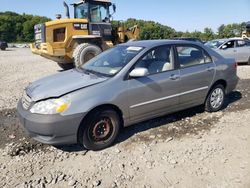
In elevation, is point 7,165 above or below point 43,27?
below

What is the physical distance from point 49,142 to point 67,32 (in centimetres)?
759

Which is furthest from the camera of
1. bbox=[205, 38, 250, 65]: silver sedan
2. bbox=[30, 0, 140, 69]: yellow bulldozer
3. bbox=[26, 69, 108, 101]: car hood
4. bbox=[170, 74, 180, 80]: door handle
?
bbox=[205, 38, 250, 65]: silver sedan

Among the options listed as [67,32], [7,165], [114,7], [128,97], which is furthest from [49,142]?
[114,7]

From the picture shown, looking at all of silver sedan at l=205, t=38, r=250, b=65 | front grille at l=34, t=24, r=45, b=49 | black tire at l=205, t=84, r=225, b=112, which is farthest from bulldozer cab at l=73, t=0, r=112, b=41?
black tire at l=205, t=84, r=225, b=112

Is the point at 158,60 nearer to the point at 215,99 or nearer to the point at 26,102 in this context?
the point at 215,99

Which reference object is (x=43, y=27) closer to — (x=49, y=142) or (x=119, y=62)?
(x=119, y=62)

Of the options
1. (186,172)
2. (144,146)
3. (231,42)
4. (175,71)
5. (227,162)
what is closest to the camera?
(186,172)

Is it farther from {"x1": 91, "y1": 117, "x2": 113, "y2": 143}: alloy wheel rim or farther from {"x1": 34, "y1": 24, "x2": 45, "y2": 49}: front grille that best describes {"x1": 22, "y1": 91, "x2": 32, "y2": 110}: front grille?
{"x1": 34, "y1": 24, "x2": 45, "y2": 49}: front grille

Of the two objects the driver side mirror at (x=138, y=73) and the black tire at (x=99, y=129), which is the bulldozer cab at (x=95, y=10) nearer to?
the driver side mirror at (x=138, y=73)

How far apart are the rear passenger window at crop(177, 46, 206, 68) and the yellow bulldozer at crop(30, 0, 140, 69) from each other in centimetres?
562

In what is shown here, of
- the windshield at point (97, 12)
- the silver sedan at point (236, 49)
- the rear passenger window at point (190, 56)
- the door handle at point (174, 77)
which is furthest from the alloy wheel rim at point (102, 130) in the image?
the silver sedan at point (236, 49)

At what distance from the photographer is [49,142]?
12.1 ft

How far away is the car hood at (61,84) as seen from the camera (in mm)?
3775

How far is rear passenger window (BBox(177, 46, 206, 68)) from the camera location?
4949 millimetres
